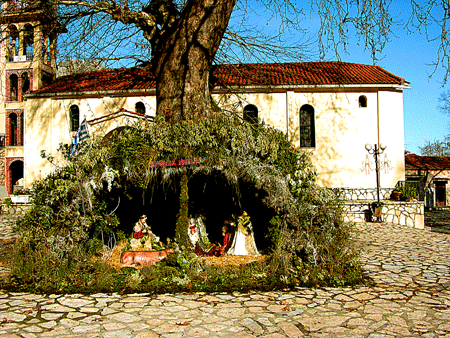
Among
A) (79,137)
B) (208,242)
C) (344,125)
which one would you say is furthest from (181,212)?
(344,125)

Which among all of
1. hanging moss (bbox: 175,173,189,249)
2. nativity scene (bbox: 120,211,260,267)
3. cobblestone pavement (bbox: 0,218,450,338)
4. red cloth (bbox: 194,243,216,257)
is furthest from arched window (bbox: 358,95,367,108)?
hanging moss (bbox: 175,173,189,249)

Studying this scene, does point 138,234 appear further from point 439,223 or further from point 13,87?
point 13,87

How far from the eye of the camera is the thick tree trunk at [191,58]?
8617 mm

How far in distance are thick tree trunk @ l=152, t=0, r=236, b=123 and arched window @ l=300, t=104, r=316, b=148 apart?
13.3m

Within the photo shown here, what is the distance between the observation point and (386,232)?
43.3ft

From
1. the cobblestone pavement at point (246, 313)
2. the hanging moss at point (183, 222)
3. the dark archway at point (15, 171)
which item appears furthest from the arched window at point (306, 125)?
the dark archway at point (15, 171)

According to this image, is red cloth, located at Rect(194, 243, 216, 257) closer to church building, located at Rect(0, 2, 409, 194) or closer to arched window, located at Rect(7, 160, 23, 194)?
church building, located at Rect(0, 2, 409, 194)

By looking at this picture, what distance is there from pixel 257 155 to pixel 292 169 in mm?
993

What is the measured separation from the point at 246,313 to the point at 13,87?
97.5 feet

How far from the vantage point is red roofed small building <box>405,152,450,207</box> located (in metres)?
30.0

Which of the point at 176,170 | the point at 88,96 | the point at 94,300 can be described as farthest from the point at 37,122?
the point at 94,300

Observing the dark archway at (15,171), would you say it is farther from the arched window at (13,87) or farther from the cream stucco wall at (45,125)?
the cream stucco wall at (45,125)

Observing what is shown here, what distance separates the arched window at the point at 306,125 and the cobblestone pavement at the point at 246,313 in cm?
1528

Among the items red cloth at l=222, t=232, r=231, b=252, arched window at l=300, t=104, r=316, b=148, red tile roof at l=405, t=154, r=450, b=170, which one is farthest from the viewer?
red tile roof at l=405, t=154, r=450, b=170
